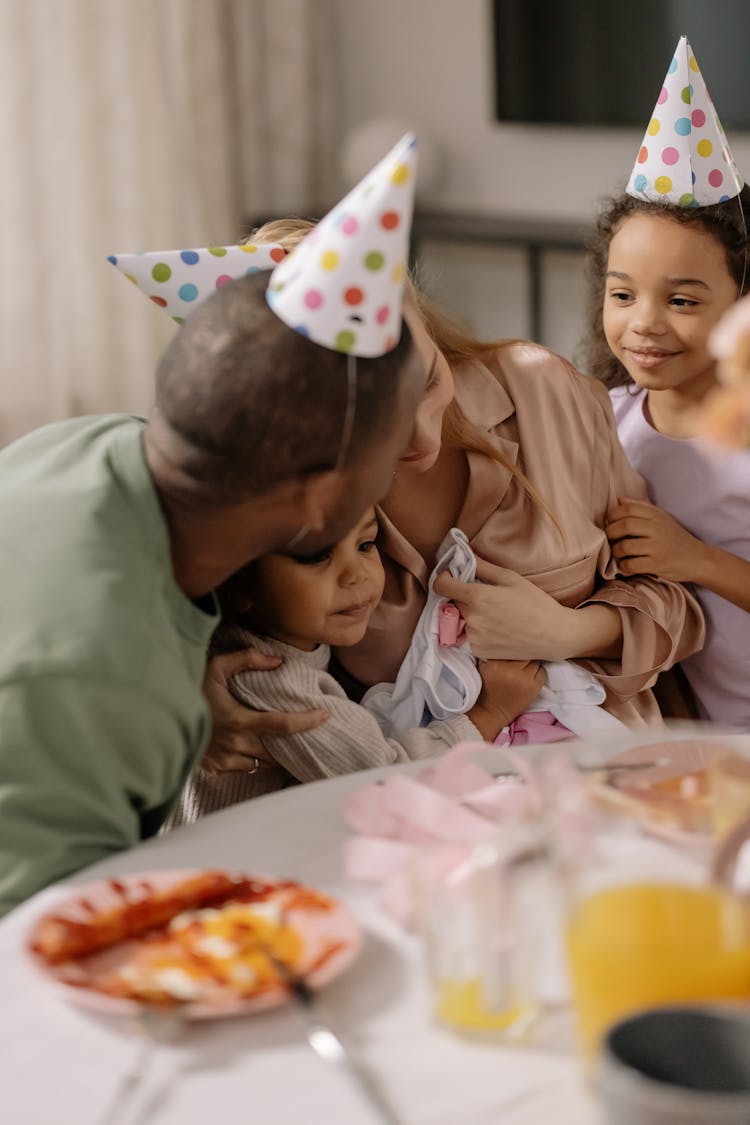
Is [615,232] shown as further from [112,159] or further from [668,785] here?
[112,159]

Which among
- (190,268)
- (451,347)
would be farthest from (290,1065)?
(451,347)

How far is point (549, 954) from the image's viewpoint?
89 centimetres

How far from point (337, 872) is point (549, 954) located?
0.67ft

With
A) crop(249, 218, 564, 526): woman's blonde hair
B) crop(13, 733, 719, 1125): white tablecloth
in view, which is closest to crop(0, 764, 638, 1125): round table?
crop(13, 733, 719, 1125): white tablecloth

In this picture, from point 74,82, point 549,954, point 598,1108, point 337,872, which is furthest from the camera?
point 74,82

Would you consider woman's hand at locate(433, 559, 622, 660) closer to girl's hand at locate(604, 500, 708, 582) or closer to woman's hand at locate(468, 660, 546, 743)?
woman's hand at locate(468, 660, 546, 743)

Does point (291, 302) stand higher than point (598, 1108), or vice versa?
point (291, 302)

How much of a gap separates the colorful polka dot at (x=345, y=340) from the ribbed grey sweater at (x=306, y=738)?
20.4 inches

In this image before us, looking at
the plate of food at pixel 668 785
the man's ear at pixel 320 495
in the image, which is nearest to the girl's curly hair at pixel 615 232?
the man's ear at pixel 320 495

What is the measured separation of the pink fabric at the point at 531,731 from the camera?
5.41ft

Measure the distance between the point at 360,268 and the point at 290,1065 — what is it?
1.88 ft

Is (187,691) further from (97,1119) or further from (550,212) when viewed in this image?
(550,212)

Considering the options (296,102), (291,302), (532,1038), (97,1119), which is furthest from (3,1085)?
(296,102)

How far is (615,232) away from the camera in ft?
6.57
